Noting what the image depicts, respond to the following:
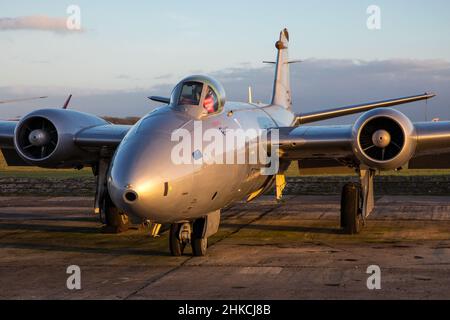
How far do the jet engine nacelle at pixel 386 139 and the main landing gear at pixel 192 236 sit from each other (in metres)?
3.81

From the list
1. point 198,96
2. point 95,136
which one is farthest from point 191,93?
point 95,136

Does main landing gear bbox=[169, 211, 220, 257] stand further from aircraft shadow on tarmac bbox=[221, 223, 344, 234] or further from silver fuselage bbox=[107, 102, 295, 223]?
aircraft shadow on tarmac bbox=[221, 223, 344, 234]

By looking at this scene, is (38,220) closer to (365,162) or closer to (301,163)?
(301,163)

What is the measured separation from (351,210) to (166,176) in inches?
262

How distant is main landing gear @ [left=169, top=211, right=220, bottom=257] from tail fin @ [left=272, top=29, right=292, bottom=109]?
31.0 ft

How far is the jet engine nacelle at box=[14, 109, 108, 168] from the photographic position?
16.4m

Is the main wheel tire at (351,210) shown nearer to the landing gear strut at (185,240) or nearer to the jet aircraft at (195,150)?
the jet aircraft at (195,150)

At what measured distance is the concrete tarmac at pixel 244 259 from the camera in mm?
9938

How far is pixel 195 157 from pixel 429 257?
4425 mm

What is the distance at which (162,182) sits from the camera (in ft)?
35.1

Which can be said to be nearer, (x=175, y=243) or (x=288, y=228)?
(x=175, y=243)

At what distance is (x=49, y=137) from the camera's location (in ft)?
54.4

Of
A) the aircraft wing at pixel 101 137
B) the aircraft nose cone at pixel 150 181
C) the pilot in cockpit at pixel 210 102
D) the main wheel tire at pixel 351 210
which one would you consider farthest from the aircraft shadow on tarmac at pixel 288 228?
the aircraft nose cone at pixel 150 181

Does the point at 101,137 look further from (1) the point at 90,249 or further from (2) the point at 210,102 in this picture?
(2) the point at 210,102
